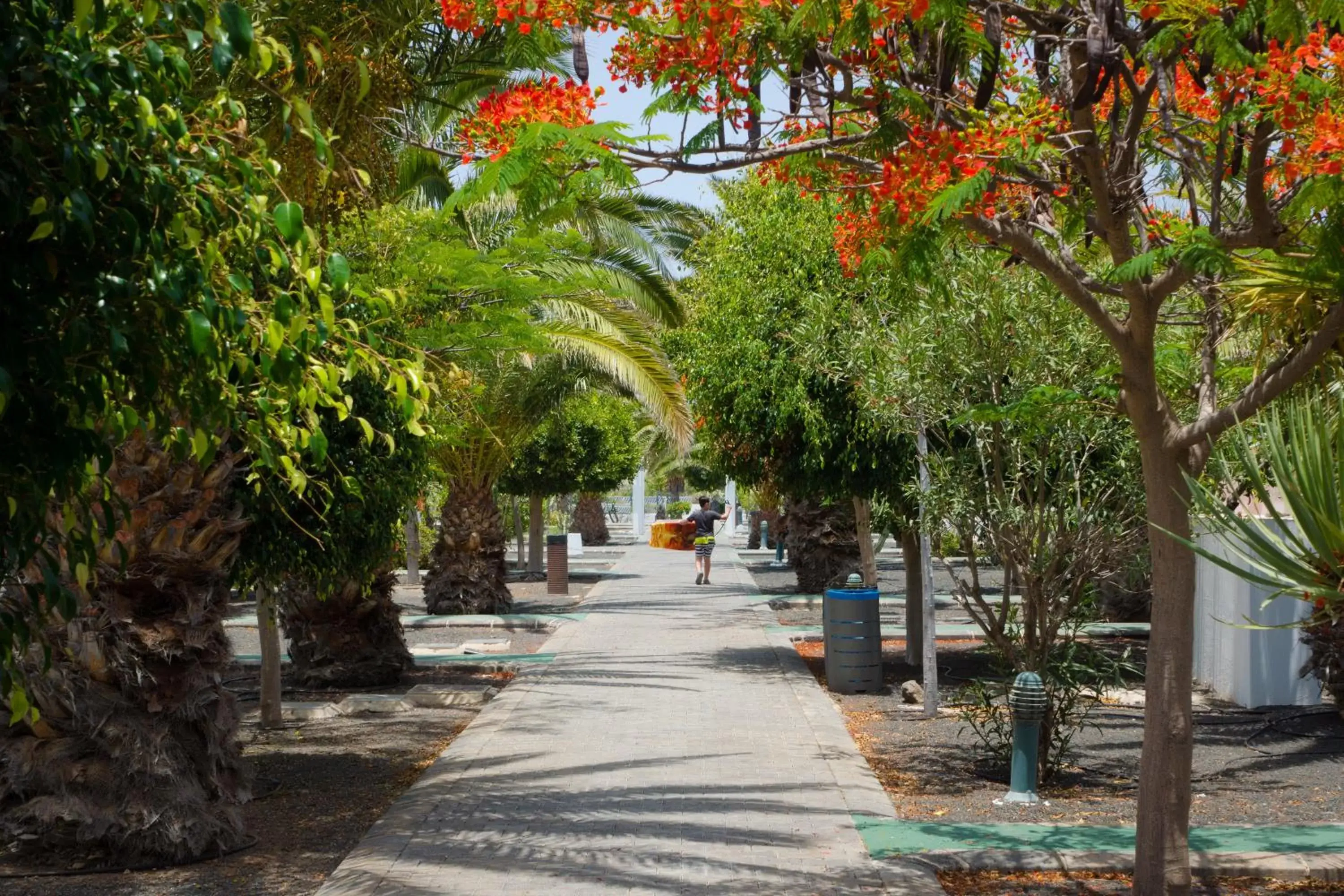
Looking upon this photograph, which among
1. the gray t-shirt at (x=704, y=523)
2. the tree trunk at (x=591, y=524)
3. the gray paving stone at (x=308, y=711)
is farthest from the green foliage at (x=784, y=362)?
the tree trunk at (x=591, y=524)

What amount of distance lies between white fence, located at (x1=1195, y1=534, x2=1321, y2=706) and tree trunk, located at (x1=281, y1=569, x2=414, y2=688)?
8286mm

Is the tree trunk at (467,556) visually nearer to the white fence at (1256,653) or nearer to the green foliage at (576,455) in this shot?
the green foliage at (576,455)

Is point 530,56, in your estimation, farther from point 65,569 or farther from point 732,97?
point 65,569

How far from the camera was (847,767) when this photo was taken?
10.1 m

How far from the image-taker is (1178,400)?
10.6 m

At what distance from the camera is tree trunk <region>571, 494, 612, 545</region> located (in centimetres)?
5138

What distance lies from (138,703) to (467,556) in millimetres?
15362

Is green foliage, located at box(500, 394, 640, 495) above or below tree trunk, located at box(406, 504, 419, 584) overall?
above

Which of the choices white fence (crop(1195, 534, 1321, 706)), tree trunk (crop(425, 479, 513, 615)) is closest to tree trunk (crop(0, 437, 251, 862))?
white fence (crop(1195, 534, 1321, 706))

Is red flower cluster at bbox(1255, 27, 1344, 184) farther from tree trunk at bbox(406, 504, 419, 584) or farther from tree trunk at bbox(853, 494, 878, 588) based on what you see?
tree trunk at bbox(406, 504, 419, 584)

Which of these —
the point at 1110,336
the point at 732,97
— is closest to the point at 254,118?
the point at 732,97

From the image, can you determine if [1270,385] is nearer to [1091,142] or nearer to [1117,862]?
[1091,142]

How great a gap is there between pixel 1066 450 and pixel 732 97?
4.44 metres

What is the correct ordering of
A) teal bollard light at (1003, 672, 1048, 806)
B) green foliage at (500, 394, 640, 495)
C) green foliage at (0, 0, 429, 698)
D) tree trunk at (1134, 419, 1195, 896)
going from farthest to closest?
green foliage at (500, 394, 640, 495) → teal bollard light at (1003, 672, 1048, 806) → tree trunk at (1134, 419, 1195, 896) → green foliage at (0, 0, 429, 698)
